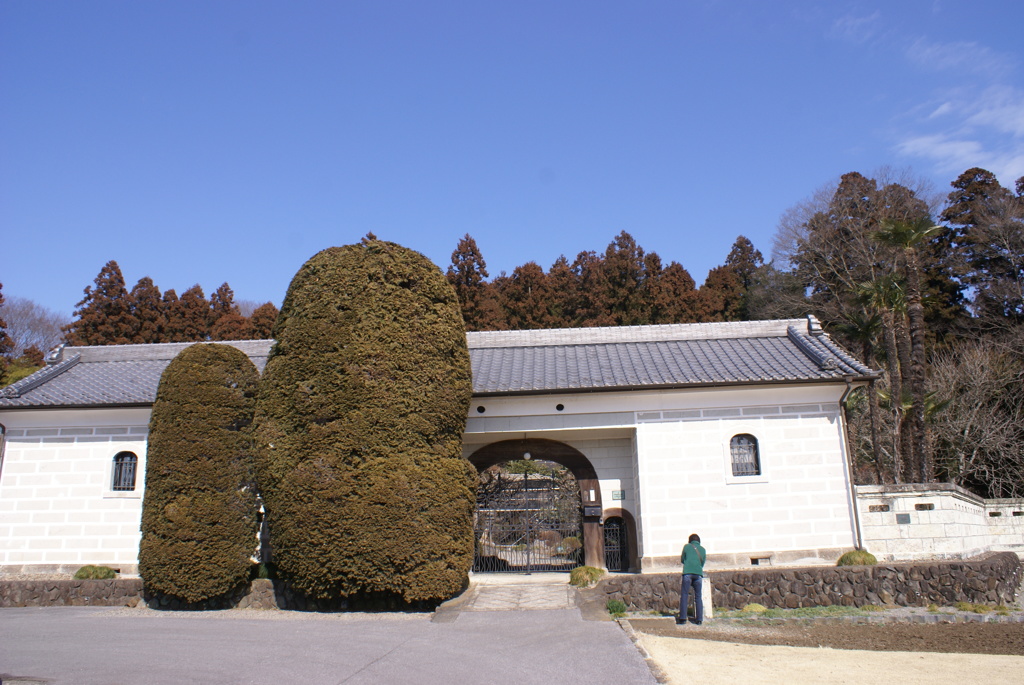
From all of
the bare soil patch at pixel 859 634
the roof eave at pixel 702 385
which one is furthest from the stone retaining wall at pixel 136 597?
the roof eave at pixel 702 385

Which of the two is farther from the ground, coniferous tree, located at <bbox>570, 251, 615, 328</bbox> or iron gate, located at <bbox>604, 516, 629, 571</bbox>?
coniferous tree, located at <bbox>570, 251, 615, 328</bbox>

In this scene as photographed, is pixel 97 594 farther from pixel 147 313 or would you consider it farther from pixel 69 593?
pixel 147 313

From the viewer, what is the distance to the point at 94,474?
52.9ft

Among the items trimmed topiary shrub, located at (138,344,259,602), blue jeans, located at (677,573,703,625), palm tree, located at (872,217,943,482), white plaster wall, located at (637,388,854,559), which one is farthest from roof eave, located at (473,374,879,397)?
palm tree, located at (872,217,943,482)

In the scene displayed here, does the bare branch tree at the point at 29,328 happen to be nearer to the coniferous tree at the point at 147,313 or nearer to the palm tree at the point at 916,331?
the coniferous tree at the point at 147,313

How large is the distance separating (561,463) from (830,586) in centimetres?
622

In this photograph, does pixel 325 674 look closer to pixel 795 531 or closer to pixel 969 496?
pixel 795 531

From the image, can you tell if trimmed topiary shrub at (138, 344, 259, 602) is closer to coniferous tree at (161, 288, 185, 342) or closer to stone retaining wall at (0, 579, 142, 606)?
stone retaining wall at (0, 579, 142, 606)

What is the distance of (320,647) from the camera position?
30.7 ft

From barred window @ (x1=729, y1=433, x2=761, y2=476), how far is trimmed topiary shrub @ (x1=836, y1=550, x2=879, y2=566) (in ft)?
7.65

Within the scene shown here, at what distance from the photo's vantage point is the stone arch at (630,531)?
15977 mm

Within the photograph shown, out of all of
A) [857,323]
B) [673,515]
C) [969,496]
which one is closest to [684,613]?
[673,515]

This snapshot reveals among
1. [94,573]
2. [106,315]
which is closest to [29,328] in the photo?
[106,315]

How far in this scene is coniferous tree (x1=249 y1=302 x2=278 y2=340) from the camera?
3897cm
